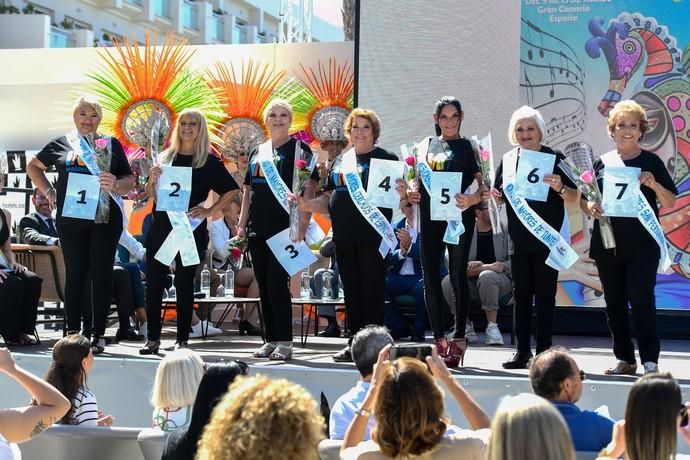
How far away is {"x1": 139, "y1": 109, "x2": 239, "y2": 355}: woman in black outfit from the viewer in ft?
20.2

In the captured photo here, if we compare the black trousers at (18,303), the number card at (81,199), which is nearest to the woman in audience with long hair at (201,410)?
the number card at (81,199)

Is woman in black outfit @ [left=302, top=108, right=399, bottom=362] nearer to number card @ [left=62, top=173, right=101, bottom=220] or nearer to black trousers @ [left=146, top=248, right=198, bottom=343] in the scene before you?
black trousers @ [left=146, top=248, right=198, bottom=343]

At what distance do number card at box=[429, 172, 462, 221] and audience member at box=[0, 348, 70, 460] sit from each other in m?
2.78

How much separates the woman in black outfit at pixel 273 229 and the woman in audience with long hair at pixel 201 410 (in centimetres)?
289

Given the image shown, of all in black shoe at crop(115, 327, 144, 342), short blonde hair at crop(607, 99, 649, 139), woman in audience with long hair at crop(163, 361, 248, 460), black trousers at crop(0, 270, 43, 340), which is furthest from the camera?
black shoe at crop(115, 327, 144, 342)

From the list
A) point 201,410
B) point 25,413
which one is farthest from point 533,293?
point 25,413

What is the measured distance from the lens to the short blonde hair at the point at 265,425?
2012 mm

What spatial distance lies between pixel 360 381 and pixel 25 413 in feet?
3.63

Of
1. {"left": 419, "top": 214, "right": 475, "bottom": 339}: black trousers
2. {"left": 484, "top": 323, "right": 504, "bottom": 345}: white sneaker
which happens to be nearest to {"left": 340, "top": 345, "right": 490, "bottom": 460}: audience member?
{"left": 419, "top": 214, "right": 475, "bottom": 339}: black trousers

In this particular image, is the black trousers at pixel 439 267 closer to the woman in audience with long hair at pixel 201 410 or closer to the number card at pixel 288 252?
the number card at pixel 288 252

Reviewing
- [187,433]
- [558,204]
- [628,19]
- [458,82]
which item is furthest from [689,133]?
[187,433]

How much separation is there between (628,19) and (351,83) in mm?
2677

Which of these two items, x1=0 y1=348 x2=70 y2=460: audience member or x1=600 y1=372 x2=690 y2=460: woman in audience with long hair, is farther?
x1=0 y1=348 x2=70 y2=460: audience member

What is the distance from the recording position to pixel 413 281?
798 centimetres
